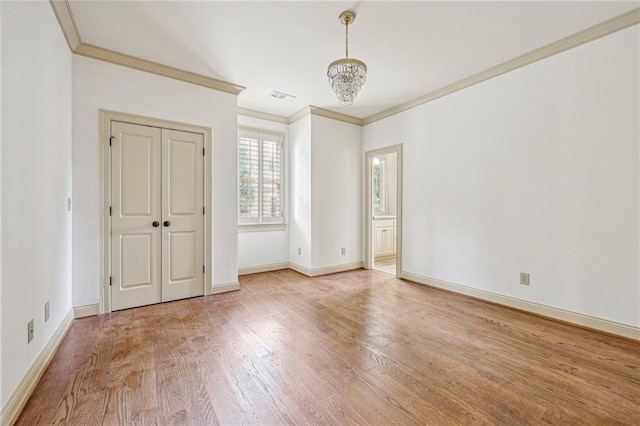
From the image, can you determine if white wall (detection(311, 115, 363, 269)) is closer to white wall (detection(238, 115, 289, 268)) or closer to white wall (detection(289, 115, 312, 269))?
white wall (detection(289, 115, 312, 269))

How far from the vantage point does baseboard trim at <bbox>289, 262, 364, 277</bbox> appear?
4.76 metres

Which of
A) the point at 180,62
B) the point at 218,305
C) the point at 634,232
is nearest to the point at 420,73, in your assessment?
the point at 634,232

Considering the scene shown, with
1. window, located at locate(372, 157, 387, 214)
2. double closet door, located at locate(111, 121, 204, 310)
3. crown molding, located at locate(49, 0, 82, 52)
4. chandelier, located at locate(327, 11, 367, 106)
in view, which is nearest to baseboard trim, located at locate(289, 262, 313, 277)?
double closet door, located at locate(111, 121, 204, 310)

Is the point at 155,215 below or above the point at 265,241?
above

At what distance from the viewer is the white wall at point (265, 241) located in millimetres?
4863

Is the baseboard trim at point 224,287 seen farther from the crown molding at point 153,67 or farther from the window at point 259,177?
the crown molding at point 153,67

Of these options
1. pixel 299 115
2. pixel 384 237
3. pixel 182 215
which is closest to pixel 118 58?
pixel 182 215

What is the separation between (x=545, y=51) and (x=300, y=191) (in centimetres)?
358

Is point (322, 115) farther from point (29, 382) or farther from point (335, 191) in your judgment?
point (29, 382)

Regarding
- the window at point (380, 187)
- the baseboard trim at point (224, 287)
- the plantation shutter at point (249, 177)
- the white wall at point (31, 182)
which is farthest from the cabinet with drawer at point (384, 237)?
the white wall at point (31, 182)

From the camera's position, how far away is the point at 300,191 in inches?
196

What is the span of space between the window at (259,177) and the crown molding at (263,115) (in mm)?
249

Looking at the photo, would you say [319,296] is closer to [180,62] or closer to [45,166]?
[45,166]

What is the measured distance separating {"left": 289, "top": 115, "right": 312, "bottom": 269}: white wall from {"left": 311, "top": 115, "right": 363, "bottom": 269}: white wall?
0.31ft
